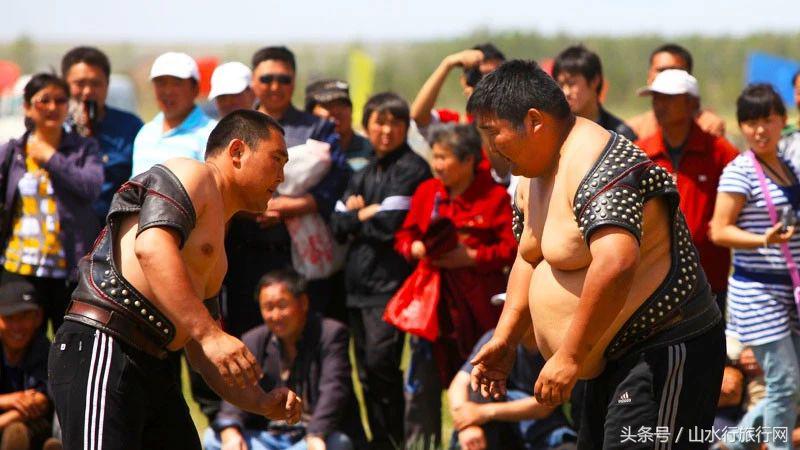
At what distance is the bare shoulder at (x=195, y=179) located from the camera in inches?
179

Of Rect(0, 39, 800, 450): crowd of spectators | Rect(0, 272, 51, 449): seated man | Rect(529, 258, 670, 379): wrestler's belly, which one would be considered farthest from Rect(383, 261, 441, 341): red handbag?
Rect(529, 258, 670, 379): wrestler's belly

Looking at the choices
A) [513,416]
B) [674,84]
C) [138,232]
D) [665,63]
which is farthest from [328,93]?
[138,232]

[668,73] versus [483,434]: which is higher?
[668,73]

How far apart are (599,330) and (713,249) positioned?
2.81m

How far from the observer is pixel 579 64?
694 cm

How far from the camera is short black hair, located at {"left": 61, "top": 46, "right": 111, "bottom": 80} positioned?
777 cm

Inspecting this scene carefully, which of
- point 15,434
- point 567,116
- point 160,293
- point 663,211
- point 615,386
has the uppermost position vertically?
point 567,116

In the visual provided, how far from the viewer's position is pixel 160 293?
4.40 metres

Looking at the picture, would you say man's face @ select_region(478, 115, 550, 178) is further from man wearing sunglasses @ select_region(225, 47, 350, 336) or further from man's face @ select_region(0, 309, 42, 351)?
man's face @ select_region(0, 309, 42, 351)

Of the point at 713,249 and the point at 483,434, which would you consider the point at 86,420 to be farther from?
the point at 713,249

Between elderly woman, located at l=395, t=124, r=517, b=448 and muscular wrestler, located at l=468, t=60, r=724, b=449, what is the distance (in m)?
2.37

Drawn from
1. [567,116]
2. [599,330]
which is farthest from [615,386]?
[567,116]

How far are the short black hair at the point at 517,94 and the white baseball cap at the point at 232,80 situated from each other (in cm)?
313

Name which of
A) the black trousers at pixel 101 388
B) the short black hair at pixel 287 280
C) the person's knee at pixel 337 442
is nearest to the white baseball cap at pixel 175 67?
the short black hair at pixel 287 280
